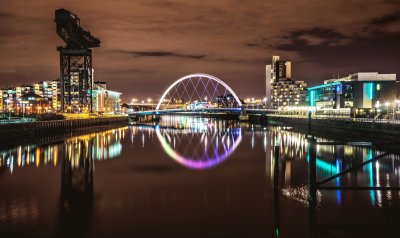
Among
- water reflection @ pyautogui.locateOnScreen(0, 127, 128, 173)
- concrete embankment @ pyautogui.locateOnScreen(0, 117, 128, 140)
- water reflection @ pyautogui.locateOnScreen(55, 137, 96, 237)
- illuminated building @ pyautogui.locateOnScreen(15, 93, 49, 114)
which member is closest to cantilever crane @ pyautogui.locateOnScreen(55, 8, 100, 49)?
concrete embankment @ pyautogui.locateOnScreen(0, 117, 128, 140)


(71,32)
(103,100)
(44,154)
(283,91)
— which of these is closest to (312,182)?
(44,154)

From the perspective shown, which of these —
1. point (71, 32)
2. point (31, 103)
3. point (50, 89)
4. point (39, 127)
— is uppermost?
point (71, 32)

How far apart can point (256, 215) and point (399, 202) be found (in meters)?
4.58

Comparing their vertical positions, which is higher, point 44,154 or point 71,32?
point 71,32

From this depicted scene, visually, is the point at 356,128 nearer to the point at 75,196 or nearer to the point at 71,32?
the point at 75,196

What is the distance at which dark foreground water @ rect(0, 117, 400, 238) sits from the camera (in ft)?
33.7

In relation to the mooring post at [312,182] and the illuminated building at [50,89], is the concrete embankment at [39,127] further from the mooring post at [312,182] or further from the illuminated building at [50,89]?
the illuminated building at [50,89]

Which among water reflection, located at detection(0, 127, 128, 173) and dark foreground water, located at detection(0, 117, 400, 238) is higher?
water reflection, located at detection(0, 127, 128, 173)

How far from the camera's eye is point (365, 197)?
42.1 ft

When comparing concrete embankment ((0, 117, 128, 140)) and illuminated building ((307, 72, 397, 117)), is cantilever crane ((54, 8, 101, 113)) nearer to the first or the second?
concrete embankment ((0, 117, 128, 140))

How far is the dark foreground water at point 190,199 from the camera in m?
10.3

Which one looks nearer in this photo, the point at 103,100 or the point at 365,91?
the point at 365,91

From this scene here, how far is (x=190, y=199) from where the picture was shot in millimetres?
13805

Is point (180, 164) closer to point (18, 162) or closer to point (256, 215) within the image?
point (18, 162)
